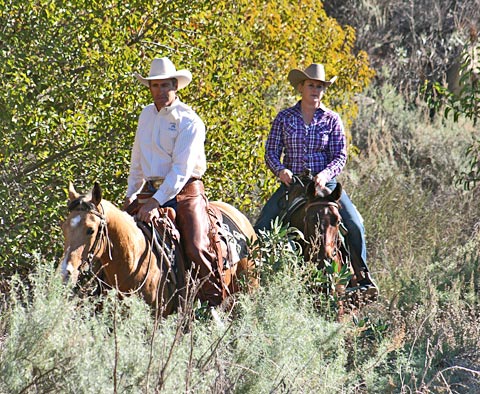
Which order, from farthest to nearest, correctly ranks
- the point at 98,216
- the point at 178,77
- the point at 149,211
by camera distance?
the point at 178,77 → the point at 149,211 → the point at 98,216

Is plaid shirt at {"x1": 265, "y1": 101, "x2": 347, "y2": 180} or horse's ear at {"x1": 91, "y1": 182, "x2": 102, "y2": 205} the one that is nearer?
horse's ear at {"x1": 91, "y1": 182, "x2": 102, "y2": 205}

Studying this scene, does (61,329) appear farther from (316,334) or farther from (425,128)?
(425,128)

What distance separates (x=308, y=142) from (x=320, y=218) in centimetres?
93

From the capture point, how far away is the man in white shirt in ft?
28.6

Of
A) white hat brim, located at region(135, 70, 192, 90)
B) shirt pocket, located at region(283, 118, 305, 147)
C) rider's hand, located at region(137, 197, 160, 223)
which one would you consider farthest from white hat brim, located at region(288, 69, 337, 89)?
rider's hand, located at region(137, 197, 160, 223)

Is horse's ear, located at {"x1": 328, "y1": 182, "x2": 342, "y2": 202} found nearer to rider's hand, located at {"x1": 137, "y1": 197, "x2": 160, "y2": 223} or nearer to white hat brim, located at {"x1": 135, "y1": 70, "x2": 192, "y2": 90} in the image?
white hat brim, located at {"x1": 135, "y1": 70, "x2": 192, "y2": 90}

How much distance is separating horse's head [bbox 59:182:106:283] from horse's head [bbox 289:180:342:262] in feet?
7.65

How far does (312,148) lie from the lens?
10.3 m

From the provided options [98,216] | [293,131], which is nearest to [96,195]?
[98,216]

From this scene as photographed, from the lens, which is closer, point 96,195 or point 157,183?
point 96,195

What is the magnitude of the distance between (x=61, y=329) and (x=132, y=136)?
16.1 feet

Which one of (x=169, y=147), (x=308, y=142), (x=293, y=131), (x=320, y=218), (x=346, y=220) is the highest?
(x=169, y=147)

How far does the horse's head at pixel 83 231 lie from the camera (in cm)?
775

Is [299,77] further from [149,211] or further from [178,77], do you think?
[149,211]
